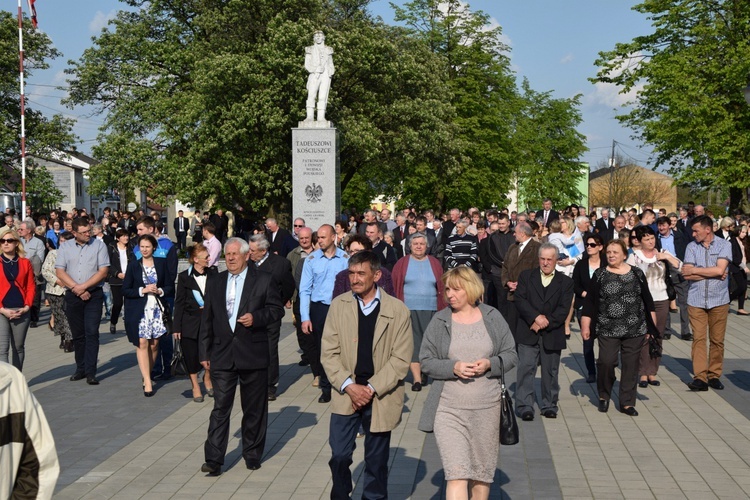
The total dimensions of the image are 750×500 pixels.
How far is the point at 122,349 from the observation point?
15039 mm

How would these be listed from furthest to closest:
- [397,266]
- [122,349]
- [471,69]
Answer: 1. [471,69]
2. [122,349]
3. [397,266]

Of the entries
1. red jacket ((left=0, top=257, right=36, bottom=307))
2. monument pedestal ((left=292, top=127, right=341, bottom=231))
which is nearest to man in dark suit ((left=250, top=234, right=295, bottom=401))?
red jacket ((left=0, top=257, right=36, bottom=307))

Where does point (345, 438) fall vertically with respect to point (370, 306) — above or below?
below

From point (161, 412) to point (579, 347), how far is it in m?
7.33

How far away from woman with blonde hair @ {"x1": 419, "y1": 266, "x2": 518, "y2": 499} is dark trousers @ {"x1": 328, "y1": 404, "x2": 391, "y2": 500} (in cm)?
46

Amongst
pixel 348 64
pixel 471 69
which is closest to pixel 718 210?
pixel 471 69

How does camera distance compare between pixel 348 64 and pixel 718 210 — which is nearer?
pixel 348 64

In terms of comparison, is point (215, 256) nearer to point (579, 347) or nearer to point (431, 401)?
point (579, 347)

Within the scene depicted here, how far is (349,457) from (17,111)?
47.9m

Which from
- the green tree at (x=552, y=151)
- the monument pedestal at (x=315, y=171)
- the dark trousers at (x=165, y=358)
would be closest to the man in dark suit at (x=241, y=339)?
→ the dark trousers at (x=165, y=358)

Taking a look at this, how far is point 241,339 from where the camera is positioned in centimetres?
786

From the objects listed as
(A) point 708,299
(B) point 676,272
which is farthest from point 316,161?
(A) point 708,299

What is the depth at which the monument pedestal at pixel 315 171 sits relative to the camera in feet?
83.4

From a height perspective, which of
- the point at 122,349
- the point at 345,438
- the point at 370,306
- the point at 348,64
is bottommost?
the point at 122,349
